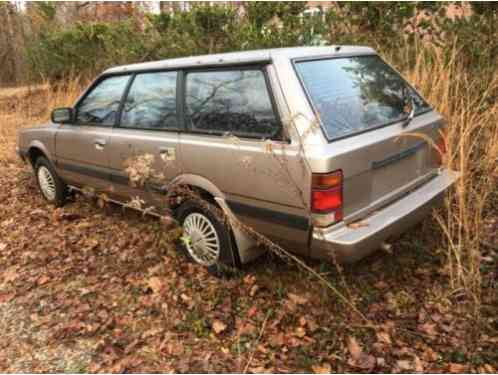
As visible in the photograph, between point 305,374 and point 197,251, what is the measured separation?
1.37m

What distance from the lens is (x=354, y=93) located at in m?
2.94

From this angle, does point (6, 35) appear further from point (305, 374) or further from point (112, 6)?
point (305, 374)

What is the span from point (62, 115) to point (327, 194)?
3210 mm

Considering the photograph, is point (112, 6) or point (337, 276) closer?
point (337, 276)

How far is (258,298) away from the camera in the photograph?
10.2ft

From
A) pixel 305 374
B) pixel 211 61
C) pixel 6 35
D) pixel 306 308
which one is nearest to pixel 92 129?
pixel 211 61

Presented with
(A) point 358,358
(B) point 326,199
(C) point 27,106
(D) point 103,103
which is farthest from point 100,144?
(C) point 27,106

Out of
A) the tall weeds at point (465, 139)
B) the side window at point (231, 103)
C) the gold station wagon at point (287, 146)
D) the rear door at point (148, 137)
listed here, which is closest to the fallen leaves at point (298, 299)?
the gold station wagon at point (287, 146)

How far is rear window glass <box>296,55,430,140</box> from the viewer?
8.77ft

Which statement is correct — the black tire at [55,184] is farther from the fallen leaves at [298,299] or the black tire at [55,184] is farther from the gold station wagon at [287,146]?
the fallen leaves at [298,299]

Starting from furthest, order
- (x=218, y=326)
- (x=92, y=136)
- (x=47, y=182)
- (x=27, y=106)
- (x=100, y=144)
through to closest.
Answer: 1. (x=27, y=106)
2. (x=47, y=182)
3. (x=92, y=136)
4. (x=100, y=144)
5. (x=218, y=326)

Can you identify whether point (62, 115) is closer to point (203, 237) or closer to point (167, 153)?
point (167, 153)

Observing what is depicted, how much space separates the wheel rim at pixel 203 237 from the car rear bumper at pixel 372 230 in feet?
3.05

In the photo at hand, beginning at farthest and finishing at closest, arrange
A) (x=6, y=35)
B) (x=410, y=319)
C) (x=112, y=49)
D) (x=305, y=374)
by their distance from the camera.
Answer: (x=6, y=35) → (x=112, y=49) → (x=410, y=319) → (x=305, y=374)
